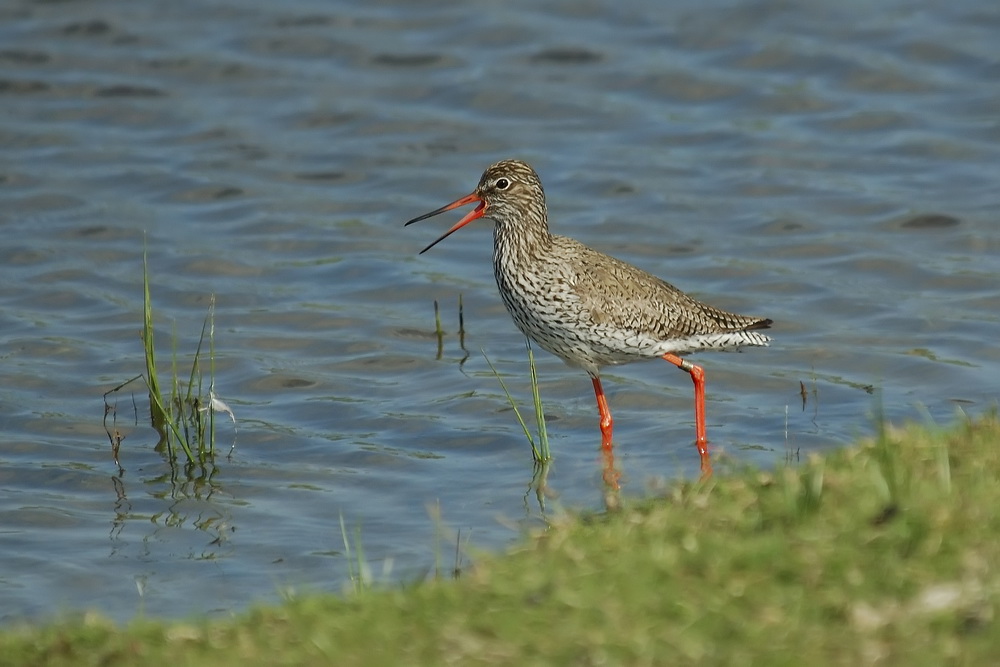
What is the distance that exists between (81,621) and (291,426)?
14.4 feet

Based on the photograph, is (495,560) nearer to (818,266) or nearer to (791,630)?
(791,630)

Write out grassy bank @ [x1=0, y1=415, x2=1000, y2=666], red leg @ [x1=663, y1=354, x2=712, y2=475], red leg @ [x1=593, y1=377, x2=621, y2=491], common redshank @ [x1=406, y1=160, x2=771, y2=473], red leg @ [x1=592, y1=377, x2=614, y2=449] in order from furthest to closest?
red leg @ [x1=592, y1=377, x2=614, y2=449] < red leg @ [x1=663, y1=354, x2=712, y2=475] < red leg @ [x1=593, y1=377, x2=621, y2=491] < common redshank @ [x1=406, y1=160, x2=771, y2=473] < grassy bank @ [x1=0, y1=415, x2=1000, y2=666]

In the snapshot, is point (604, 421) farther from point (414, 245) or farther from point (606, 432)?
point (414, 245)

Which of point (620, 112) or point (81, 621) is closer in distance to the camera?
point (81, 621)

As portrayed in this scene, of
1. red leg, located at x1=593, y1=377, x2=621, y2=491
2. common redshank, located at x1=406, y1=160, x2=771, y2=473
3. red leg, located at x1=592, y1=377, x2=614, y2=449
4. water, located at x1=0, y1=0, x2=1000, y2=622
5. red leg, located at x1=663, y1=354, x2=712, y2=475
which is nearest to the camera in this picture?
water, located at x1=0, y1=0, x2=1000, y2=622

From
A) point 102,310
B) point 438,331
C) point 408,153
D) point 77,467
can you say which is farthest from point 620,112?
point 77,467

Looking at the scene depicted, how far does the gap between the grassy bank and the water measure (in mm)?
846

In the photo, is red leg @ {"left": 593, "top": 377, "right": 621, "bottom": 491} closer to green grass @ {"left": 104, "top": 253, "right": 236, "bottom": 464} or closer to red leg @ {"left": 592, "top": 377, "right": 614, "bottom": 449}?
red leg @ {"left": 592, "top": 377, "right": 614, "bottom": 449}

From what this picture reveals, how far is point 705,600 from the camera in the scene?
4.80 meters

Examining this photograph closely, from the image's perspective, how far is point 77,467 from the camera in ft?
30.1

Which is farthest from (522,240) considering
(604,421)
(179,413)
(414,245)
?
(414,245)

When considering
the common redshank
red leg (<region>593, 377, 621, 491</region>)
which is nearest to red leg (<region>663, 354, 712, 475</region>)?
the common redshank

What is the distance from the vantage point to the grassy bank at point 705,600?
4.59 m

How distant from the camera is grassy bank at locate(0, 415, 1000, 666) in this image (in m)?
4.59
